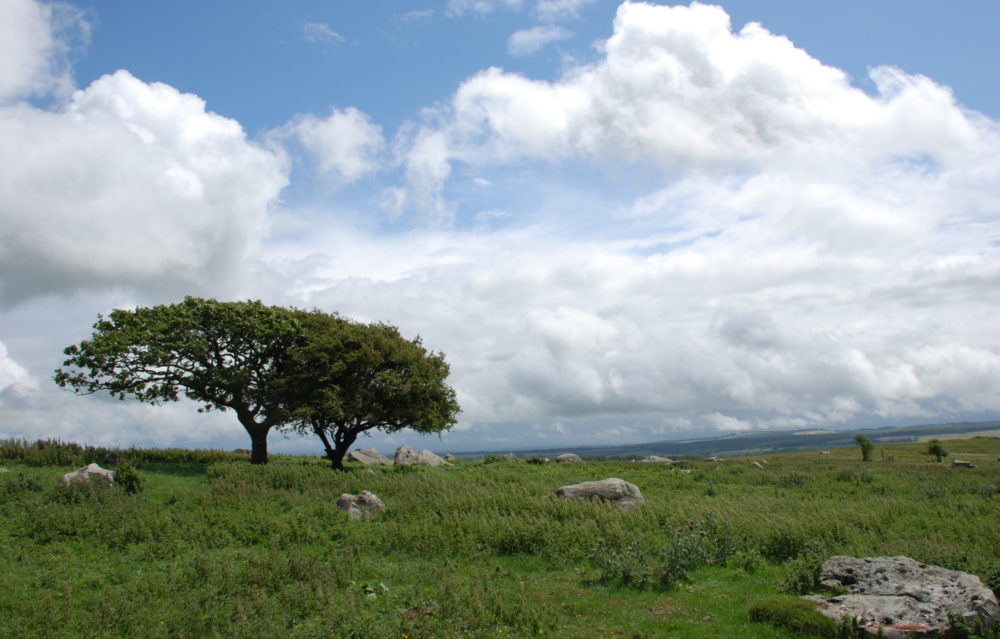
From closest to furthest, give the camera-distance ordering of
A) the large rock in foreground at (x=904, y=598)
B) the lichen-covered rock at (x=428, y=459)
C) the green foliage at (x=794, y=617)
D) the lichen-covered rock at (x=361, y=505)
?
the large rock in foreground at (x=904, y=598), the green foliage at (x=794, y=617), the lichen-covered rock at (x=361, y=505), the lichen-covered rock at (x=428, y=459)

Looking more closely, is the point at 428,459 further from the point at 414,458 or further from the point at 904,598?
the point at 904,598

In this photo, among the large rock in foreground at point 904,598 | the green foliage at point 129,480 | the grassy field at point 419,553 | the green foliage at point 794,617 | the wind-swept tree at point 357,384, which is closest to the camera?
the large rock in foreground at point 904,598

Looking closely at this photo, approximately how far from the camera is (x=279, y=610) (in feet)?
41.8

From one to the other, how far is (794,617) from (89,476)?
26.4 m

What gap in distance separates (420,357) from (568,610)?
28.4m

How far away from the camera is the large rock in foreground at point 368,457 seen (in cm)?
4771

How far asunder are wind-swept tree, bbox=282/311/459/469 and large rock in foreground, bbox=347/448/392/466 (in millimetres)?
7647

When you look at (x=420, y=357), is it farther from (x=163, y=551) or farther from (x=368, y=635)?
(x=368, y=635)

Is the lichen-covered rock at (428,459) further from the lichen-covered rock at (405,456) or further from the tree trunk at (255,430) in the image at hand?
the tree trunk at (255,430)

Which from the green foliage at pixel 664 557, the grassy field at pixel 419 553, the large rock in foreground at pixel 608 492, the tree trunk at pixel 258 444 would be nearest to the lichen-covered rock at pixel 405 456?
the tree trunk at pixel 258 444

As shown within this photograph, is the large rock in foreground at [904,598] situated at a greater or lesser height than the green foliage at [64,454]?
lesser

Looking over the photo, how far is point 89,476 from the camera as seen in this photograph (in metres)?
25.0

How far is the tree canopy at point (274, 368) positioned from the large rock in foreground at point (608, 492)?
15.2 meters

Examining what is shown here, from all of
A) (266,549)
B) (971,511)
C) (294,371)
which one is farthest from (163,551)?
(971,511)
